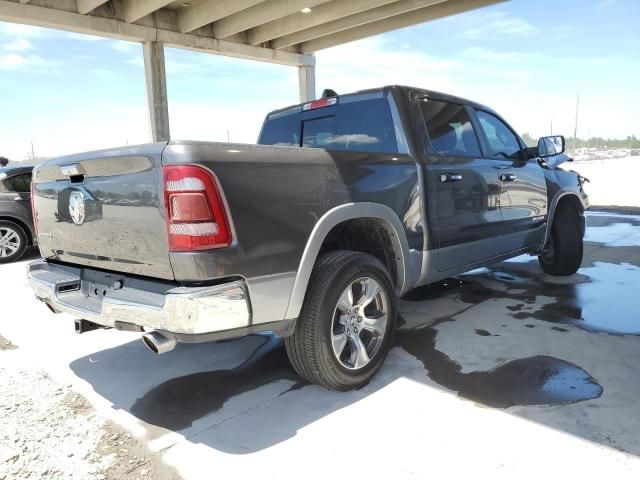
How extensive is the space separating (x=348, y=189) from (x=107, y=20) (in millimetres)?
15042

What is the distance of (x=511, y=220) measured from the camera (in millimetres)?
4359

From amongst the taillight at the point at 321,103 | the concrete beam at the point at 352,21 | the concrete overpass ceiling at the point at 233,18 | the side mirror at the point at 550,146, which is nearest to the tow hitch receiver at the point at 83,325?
the taillight at the point at 321,103

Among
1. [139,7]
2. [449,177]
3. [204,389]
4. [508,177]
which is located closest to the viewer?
[204,389]

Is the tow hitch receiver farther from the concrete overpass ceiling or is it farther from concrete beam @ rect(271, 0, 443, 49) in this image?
concrete beam @ rect(271, 0, 443, 49)

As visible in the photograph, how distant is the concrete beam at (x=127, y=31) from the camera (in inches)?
516

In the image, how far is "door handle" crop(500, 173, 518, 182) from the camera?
166 inches

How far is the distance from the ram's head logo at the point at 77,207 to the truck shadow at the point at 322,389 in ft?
3.66

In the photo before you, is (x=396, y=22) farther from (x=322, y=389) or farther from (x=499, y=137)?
(x=322, y=389)

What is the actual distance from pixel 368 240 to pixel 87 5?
1412 cm

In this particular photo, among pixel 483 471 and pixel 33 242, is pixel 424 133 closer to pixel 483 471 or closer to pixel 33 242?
pixel 483 471

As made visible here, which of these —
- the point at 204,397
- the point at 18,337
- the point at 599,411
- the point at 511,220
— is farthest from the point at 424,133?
the point at 18,337

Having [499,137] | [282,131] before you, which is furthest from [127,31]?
[499,137]

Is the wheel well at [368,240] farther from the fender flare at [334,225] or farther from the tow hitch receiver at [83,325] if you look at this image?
the tow hitch receiver at [83,325]

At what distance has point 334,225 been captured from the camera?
271 centimetres
